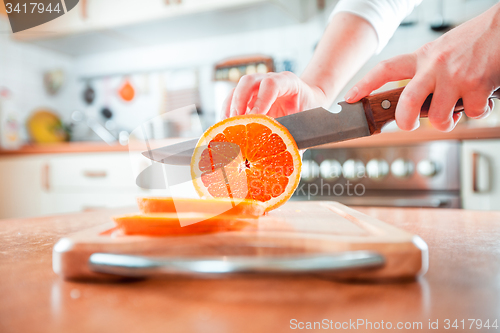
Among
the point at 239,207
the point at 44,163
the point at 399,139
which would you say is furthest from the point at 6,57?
the point at 239,207

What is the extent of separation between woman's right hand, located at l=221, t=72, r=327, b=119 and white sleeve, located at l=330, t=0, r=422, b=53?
0.68 feet

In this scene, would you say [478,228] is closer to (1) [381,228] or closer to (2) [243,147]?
(1) [381,228]

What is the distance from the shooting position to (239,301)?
305 mm

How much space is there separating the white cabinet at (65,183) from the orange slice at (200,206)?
1420 millimetres

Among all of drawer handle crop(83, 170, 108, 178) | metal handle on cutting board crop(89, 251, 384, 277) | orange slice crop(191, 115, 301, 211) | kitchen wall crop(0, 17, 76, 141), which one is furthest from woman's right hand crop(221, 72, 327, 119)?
kitchen wall crop(0, 17, 76, 141)

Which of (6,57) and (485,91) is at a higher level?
(6,57)

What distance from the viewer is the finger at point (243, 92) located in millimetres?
746

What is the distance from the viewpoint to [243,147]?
648 mm

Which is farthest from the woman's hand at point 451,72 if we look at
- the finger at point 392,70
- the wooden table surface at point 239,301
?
the wooden table surface at point 239,301

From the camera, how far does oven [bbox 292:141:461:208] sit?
1518 millimetres

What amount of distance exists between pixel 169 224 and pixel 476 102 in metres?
0.53

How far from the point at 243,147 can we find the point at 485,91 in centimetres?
40

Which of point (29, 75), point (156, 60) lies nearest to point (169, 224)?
point (156, 60)

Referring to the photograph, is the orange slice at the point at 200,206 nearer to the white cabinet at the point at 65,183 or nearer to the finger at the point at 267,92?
the finger at the point at 267,92
